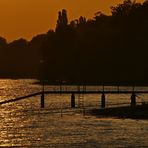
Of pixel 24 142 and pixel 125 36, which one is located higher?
pixel 125 36

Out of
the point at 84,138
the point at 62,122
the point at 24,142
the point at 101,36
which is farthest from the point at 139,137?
the point at 101,36

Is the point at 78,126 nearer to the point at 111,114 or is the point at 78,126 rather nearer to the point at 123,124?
the point at 123,124

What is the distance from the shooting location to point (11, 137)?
192 feet

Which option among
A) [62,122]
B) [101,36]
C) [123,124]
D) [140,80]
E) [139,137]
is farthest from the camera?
[101,36]

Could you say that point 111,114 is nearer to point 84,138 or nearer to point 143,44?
point 84,138

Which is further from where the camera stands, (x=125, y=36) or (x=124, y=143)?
(x=125, y=36)

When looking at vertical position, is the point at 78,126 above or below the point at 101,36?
below

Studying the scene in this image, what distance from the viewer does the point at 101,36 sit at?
655ft

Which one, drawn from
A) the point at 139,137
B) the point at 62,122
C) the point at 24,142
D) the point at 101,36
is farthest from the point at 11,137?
the point at 101,36

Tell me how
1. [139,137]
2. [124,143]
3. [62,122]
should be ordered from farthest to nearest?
[62,122] → [139,137] → [124,143]

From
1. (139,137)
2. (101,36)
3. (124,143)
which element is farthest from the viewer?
(101,36)

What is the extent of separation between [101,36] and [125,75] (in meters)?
14.7

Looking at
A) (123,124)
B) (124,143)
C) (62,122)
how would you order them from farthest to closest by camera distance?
(62,122) → (123,124) → (124,143)

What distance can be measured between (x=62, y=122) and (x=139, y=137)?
1605 cm
